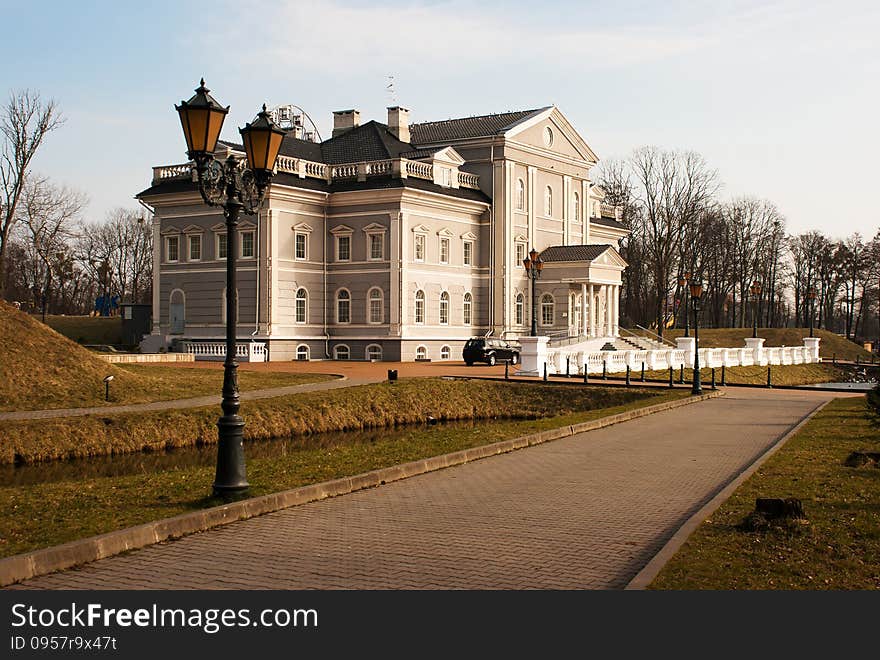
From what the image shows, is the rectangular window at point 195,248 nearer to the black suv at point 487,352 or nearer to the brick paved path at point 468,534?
the black suv at point 487,352

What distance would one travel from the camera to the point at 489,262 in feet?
194

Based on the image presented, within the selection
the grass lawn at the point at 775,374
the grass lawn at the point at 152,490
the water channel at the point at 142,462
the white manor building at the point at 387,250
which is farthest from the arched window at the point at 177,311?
the grass lawn at the point at 152,490

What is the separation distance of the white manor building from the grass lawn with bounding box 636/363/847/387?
7.49 m

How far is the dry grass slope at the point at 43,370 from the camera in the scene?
26188 millimetres

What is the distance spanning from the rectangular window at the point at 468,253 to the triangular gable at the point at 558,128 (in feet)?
21.3

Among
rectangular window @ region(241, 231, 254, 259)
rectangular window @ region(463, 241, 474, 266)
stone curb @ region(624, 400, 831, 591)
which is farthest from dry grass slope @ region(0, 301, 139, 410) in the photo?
rectangular window @ region(463, 241, 474, 266)

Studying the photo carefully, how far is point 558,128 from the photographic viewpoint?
63250 millimetres

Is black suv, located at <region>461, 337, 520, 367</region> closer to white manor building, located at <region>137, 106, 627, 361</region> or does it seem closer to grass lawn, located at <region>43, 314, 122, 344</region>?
white manor building, located at <region>137, 106, 627, 361</region>

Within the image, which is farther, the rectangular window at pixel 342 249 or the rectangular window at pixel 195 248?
the rectangular window at pixel 342 249

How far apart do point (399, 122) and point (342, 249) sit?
38.0 feet

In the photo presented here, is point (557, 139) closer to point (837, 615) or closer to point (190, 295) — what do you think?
point (190, 295)

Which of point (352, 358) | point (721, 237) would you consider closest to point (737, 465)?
point (352, 358)

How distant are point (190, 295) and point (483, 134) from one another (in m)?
19.3

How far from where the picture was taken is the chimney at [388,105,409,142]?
62.1 m
